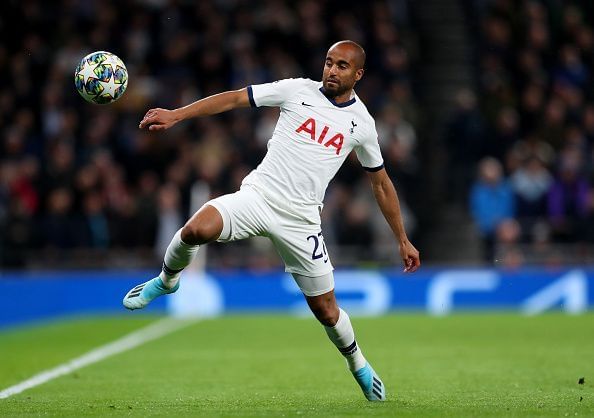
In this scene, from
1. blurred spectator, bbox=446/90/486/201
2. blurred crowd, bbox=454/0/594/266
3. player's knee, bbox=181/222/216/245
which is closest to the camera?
player's knee, bbox=181/222/216/245

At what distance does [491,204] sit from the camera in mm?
19906

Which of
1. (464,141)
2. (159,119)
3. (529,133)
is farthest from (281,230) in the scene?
(529,133)

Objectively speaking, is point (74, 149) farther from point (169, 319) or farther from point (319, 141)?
point (319, 141)

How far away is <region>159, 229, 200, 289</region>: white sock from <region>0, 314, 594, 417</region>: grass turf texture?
0.94 m

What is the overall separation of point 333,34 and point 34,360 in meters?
11.0

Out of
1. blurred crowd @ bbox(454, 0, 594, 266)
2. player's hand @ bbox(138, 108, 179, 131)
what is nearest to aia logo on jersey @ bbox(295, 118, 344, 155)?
player's hand @ bbox(138, 108, 179, 131)

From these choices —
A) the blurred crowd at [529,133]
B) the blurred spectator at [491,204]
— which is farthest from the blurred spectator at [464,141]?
the blurred spectator at [491,204]

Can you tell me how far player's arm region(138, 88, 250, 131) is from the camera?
856cm

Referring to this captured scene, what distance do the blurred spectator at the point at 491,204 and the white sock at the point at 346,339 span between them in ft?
34.5

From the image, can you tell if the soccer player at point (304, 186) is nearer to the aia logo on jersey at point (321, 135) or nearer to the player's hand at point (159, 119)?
the aia logo on jersey at point (321, 135)

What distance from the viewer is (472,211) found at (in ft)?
67.6

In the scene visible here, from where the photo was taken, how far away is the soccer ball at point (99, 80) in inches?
359

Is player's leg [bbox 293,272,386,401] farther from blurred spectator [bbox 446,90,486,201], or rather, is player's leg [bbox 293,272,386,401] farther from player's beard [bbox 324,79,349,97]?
blurred spectator [bbox 446,90,486,201]

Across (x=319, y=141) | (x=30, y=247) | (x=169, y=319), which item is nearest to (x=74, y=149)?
(x=30, y=247)
